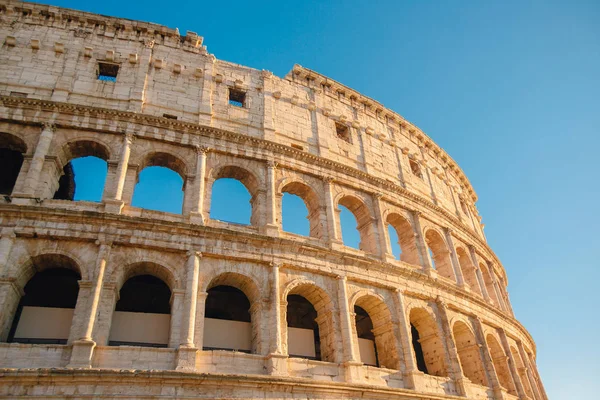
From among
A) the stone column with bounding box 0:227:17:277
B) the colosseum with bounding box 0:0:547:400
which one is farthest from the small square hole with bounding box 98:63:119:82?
the stone column with bounding box 0:227:17:277

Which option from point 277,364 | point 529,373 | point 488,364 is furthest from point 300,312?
point 529,373

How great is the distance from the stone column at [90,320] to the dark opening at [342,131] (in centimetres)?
1060

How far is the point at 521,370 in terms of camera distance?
1945 cm

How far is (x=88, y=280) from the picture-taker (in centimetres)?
1095

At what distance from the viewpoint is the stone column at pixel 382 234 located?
51.3ft

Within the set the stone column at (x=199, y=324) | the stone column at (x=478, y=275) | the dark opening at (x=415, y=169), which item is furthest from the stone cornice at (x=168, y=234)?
the dark opening at (x=415, y=169)

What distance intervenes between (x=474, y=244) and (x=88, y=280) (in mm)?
17257

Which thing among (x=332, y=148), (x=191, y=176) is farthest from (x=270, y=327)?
(x=332, y=148)

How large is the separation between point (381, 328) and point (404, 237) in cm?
459

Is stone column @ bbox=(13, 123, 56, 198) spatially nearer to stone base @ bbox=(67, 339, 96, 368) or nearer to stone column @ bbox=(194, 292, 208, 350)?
stone base @ bbox=(67, 339, 96, 368)

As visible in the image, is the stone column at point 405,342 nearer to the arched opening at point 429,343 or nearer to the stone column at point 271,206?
the arched opening at point 429,343

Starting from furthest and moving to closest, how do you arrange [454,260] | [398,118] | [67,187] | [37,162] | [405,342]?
[398,118] → [454,260] → [67,187] → [405,342] → [37,162]

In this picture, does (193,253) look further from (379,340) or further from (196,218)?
(379,340)

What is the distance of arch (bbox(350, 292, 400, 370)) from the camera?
1374 centimetres
